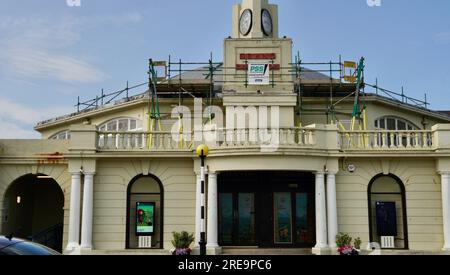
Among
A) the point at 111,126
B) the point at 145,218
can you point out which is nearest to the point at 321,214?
the point at 145,218

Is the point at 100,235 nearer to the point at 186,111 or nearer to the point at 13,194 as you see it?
the point at 13,194

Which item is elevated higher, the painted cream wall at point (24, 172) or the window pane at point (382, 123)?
the window pane at point (382, 123)

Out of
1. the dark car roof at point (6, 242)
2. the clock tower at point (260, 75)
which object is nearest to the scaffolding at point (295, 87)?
the clock tower at point (260, 75)

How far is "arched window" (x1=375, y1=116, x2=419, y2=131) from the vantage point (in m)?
29.3

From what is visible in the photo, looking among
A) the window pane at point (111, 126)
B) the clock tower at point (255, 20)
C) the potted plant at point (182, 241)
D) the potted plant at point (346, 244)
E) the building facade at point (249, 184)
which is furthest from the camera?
the window pane at point (111, 126)

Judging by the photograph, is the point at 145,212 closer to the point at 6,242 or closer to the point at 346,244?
the point at 346,244

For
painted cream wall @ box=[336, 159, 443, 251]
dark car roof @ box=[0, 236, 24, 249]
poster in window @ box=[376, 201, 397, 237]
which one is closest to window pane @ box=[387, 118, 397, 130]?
painted cream wall @ box=[336, 159, 443, 251]

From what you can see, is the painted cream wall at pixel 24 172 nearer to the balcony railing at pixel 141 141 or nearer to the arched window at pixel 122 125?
the balcony railing at pixel 141 141

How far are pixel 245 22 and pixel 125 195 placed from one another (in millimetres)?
11550

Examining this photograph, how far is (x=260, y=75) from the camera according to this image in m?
24.9

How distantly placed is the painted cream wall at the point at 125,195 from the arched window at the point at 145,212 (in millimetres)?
246

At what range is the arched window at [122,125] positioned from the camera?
96.8 feet
